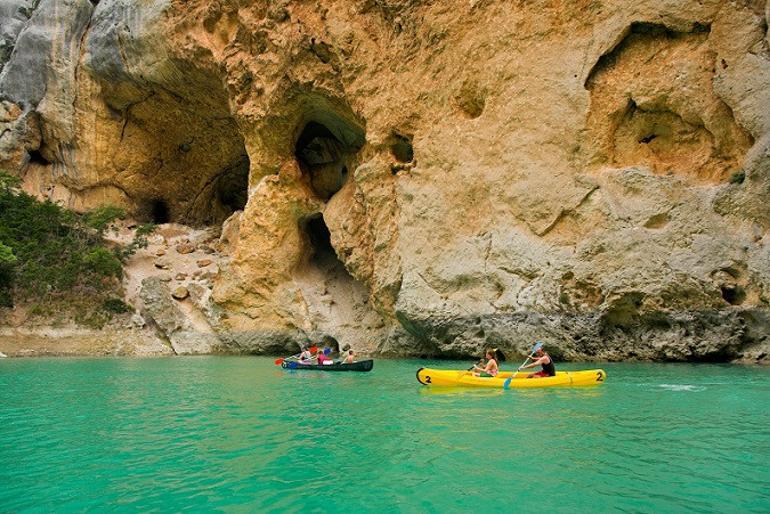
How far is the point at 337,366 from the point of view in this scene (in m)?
16.1

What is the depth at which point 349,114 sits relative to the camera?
2216 centimetres

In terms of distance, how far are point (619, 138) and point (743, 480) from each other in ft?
40.8

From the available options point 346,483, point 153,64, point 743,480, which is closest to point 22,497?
point 346,483

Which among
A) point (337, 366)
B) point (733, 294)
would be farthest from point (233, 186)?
point (733, 294)

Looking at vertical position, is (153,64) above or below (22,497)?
above

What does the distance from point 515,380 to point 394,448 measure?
18.1 feet

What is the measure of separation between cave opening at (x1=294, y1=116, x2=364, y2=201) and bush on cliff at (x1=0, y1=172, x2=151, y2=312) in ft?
33.4

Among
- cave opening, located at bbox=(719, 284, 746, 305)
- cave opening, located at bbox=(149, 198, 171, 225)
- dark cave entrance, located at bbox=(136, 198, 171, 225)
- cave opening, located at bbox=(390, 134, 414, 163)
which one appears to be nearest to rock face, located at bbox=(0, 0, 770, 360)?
cave opening, located at bbox=(719, 284, 746, 305)

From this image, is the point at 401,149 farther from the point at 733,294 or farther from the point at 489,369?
the point at 733,294

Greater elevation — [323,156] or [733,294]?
[323,156]

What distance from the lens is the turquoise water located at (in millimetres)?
4715

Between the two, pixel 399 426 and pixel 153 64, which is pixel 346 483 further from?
pixel 153 64

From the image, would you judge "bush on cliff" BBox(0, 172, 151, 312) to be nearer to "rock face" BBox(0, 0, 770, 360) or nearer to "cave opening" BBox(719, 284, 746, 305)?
"rock face" BBox(0, 0, 770, 360)

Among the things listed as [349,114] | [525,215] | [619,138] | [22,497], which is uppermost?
[349,114]
